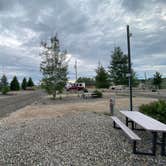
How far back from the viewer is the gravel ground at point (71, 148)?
163 inches

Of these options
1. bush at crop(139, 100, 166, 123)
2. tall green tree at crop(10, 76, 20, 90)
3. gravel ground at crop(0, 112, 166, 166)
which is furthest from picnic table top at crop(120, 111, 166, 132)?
tall green tree at crop(10, 76, 20, 90)

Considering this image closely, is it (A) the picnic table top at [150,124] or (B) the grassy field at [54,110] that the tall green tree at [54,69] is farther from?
(A) the picnic table top at [150,124]

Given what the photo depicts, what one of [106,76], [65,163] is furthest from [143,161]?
[106,76]

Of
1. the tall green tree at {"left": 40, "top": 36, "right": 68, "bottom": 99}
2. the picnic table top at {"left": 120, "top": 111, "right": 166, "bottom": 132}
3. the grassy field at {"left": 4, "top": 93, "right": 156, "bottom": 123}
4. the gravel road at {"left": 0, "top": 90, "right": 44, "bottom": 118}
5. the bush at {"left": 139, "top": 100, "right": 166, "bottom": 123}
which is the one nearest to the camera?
the picnic table top at {"left": 120, "top": 111, "right": 166, "bottom": 132}

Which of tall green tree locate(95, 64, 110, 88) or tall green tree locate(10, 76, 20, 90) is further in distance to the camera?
tall green tree locate(10, 76, 20, 90)

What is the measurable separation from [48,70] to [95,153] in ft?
64.7

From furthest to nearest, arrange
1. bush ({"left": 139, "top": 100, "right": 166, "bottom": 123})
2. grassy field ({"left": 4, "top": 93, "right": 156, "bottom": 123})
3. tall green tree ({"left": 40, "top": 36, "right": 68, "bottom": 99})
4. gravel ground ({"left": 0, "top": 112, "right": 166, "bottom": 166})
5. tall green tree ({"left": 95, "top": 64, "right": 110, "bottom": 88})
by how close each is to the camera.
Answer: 1. tall green tree ({"left": 95, "top": 64, "right": 110, "bottom": 88})
2. tall green tree ({"left": 40, "top": 36, "right": 68, "bottom": 99})
3. grassy field ({"left": 4, "top": 93, "right": 156, "bottom": 123})
4. bush ({"left": 139, "top": 100, "right": 166, "bottom": 123})
5. gravel ground ({"left": 0, "top": 112, "right": 166, "bottom": 166})

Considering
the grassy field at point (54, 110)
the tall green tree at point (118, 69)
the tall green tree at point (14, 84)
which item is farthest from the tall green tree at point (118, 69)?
the tall green tree at point (14, 84)

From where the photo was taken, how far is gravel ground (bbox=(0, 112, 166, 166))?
4148 millimetres

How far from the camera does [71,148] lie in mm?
4836

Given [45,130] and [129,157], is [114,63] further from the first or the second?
[129,157]

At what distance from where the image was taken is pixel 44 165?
3.96 metres

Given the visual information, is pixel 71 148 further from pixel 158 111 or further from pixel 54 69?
pixel 54 69

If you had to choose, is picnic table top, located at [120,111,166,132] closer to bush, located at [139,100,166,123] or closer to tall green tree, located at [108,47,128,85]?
bush, located at [139,100,166,123]
